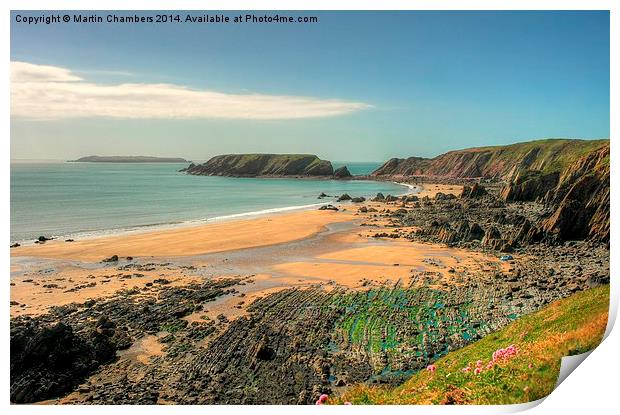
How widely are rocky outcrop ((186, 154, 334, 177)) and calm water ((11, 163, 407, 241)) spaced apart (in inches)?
552

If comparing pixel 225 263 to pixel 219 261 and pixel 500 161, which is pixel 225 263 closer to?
pixel 219 261

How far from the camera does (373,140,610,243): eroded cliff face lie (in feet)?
96.0

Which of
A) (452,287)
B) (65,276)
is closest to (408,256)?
(452,287)

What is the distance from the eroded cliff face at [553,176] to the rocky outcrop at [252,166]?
2981 cm

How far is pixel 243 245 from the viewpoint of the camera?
33750 mm

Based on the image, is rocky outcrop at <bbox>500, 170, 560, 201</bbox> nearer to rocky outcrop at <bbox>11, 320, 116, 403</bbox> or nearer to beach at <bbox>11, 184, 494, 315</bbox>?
beach at <bbox>11, 184, 494, 315</bbox>

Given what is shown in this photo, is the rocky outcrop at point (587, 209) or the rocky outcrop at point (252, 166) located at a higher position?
the rocky outcrop at point (252, 166)

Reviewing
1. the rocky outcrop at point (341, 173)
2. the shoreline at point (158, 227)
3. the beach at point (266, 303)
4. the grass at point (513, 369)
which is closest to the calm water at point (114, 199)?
the shoreline at point (158, 227)

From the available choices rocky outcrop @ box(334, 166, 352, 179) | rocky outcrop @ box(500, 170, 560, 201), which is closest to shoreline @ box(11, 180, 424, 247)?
rocky outcrop @ box(500, 170, 560, 201)

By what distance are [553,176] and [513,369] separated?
44.1 m

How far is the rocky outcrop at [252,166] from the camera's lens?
316 ft

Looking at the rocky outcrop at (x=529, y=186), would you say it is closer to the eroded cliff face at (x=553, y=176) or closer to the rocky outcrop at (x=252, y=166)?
the eroded cliff face at (x=553, y=176)

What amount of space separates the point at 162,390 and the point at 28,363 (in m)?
4.22
